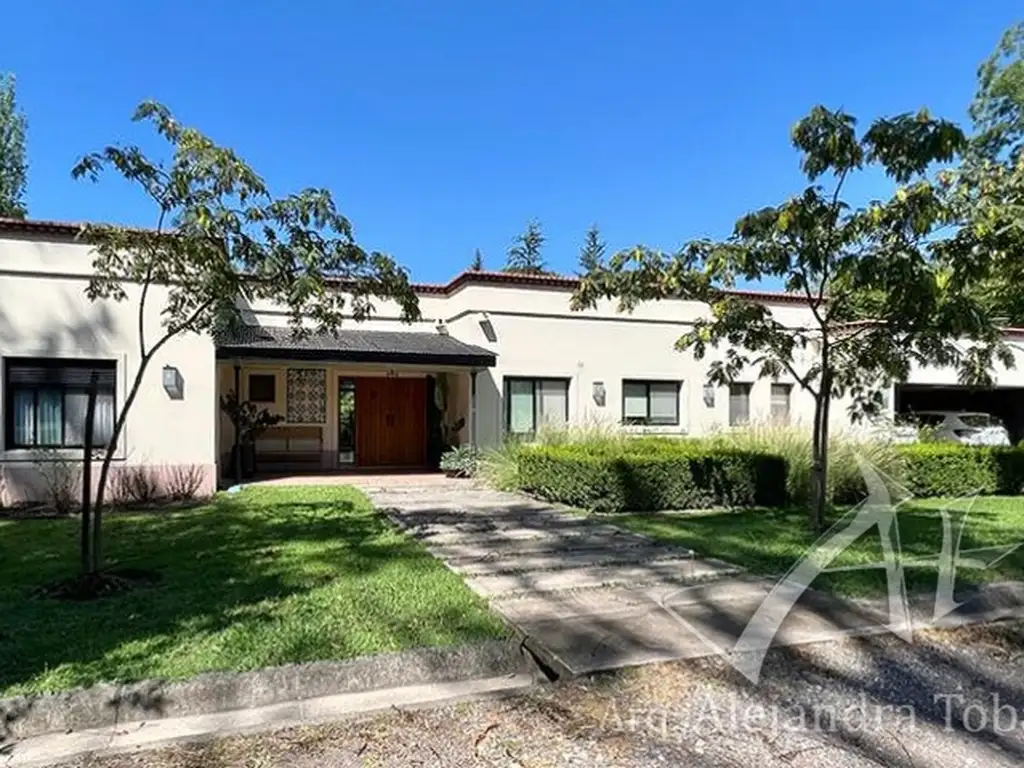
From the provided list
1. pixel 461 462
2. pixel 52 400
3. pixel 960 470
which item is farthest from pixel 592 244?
pixel 52 400

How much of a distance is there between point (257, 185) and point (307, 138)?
12867 mm

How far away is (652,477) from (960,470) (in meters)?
7.14

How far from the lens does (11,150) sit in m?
29.9

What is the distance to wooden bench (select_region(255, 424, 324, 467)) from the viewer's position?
17328mm

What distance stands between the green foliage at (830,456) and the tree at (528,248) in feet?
113

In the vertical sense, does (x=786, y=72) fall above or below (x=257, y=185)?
above

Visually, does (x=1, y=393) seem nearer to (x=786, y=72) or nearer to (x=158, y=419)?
(x=158, y=419)

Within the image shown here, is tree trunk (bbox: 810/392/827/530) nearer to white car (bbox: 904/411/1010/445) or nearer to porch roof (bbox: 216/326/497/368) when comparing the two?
porch roof (bbox: 216/326/497/368)

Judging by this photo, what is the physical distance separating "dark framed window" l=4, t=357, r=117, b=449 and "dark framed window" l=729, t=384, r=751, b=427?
46.1ft

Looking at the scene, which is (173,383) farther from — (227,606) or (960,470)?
(960,470)

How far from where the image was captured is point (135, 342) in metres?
12.5

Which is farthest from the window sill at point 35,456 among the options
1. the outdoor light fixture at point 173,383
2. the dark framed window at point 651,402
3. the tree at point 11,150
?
the tree at point 11,150

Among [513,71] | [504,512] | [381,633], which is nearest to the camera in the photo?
[381,633]

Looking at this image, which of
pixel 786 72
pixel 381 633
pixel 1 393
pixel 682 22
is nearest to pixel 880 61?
pixel 786 72
